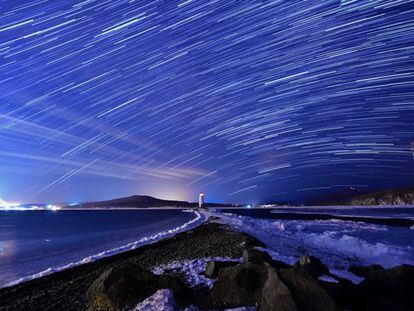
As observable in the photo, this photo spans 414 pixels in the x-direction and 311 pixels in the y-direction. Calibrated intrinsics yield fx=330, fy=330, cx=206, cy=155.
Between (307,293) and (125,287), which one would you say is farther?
(125,287)

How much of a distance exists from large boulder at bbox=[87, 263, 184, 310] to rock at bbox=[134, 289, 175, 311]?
0.90 feet

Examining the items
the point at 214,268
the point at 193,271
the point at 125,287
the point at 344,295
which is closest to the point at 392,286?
the point at 344,295

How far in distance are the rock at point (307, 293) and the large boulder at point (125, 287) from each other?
125 inches

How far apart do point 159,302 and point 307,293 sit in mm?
3719

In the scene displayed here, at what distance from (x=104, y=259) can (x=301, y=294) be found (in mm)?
15312

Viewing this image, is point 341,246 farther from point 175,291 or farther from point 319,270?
point 175,291

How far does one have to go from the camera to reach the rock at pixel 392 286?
29.6 ft

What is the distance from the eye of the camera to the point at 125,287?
9.06 metres

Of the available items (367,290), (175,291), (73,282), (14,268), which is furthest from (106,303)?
(14,268)

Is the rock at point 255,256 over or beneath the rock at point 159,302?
over

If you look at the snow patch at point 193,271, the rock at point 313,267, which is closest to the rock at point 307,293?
the rock at point 313,267

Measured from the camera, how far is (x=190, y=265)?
1355 cm

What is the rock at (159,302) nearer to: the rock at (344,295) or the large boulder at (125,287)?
the large boulder at (125,287)

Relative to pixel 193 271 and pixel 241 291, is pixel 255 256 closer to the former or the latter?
pixel 193 271
